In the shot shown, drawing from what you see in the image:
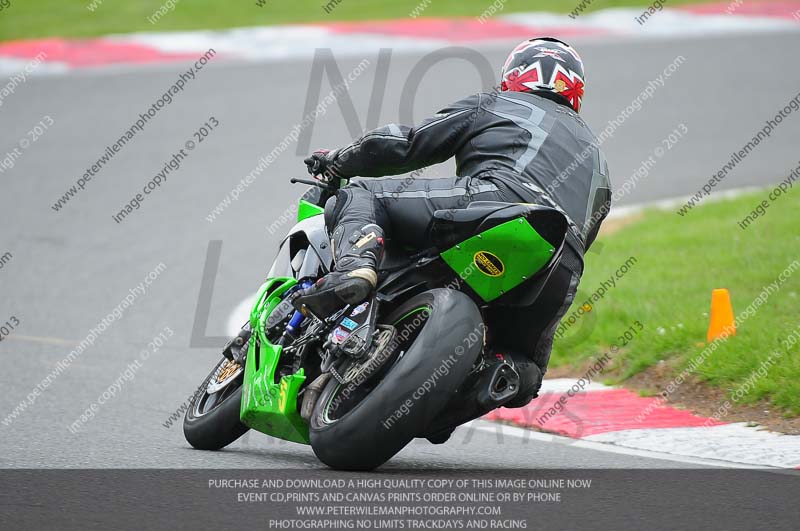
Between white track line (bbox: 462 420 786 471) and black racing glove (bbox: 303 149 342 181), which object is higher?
black racing glove (bbox: 303 149 342 181)

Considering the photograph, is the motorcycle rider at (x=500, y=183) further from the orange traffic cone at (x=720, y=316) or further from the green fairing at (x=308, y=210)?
the orange traffic cone at (x=720, y=316)

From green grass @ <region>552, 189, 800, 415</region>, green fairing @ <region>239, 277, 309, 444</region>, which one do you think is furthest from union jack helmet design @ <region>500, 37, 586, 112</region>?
green grass @ <region>552, 189, 800, 415</region>

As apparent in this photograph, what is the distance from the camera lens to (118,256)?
1104cm

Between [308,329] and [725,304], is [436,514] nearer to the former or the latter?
[308,329]

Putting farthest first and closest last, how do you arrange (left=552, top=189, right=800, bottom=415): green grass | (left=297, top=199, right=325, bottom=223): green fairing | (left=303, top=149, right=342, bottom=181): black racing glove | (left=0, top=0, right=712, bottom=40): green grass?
(left=0, top=0, right=712, bottom=40): green grass < (left=552, top=189, right=800, bottom=415): green grass < (left=297, top=199, right=325, bottom=223): green fairing < (left=303, top=149, right=342, bottom=181): black racing glove

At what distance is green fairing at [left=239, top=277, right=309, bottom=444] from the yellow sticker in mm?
915

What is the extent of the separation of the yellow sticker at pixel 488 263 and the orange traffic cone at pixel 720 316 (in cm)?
279

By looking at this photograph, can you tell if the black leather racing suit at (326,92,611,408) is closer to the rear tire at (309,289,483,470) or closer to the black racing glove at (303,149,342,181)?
the black racing glove at (303,149,342,181)

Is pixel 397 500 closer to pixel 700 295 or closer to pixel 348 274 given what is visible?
pixel 348 274

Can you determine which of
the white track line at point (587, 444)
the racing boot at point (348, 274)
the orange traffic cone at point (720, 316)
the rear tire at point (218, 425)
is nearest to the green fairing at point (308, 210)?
the racing boot at point (348, 274)

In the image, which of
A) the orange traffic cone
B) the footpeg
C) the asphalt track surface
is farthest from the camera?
the orange traffic cone

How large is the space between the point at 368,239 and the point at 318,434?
809mm

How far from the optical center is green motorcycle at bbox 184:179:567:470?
15.0ft

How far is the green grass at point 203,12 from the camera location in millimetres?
21344
